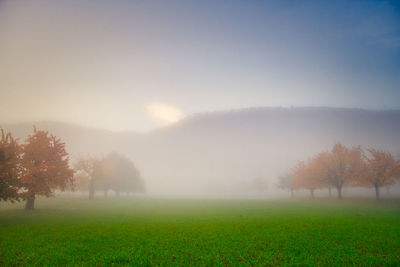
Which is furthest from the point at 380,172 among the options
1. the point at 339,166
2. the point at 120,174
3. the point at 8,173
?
the point at 120,174

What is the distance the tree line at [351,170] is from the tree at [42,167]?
67.4 meters

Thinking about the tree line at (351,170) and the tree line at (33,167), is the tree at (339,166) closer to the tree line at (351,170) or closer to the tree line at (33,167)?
the tree line at (351,170)

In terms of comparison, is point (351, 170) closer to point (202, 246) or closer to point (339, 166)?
point (339, 166)

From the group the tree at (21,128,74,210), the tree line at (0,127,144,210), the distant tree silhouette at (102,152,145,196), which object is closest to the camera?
the tree line at (0,127,144,210)

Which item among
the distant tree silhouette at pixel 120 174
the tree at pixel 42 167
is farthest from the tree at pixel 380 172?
the distant tree silhouette at pixel 120 174

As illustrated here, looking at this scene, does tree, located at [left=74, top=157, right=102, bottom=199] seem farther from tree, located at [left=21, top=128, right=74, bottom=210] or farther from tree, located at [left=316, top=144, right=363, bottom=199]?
tree, located at [left=316, top=144, right=363, bottom=199]

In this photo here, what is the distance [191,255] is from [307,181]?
71146 mm

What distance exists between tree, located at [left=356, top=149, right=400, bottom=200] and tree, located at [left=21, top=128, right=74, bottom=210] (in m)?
69.2

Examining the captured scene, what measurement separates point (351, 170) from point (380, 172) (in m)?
7.24

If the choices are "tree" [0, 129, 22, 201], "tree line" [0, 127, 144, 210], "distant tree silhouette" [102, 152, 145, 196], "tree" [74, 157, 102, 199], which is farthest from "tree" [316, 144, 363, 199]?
"tree" [0, 129, 22, 201]

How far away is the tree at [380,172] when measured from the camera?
52625mm

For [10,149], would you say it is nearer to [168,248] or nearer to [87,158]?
[168,248]

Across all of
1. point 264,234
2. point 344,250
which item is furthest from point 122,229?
point 344,250

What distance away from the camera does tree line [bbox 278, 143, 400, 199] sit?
53125mm
